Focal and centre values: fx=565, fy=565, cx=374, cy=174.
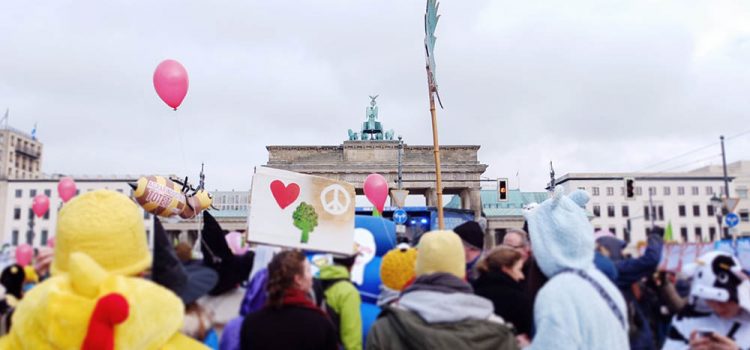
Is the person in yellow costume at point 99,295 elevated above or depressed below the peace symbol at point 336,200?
below

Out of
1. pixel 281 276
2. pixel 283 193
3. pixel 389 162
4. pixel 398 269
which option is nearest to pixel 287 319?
pixel 281 276

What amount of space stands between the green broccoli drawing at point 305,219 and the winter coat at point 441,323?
1906 mm

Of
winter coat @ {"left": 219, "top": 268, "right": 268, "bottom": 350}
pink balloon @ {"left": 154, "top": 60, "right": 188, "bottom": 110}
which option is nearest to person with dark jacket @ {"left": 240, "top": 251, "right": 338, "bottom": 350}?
winter coat @ {"left": 219, "top": 268, "right": 268, "bottom": 350}

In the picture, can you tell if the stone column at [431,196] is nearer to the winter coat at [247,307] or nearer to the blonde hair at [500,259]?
the blonde hair at [500,259]

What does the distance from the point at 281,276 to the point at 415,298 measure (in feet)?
2.71

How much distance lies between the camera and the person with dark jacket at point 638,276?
138 inches

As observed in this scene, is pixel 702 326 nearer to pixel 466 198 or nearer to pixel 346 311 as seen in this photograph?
pixel 346 311

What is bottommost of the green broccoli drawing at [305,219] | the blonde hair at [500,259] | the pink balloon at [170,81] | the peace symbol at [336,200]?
the blonde hair at [500,259]

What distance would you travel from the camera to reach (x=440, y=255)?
11.6 feet

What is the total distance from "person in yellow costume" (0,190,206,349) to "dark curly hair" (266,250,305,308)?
2.11 ft

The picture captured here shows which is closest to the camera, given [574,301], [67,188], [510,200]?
[574,301]

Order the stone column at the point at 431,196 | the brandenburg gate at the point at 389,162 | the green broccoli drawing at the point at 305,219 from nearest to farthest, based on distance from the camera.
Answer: the green broccoli drawing at the point at 305,219 → the brandenburg gate at the point at 389,162 → the stone column at the point at 431,196

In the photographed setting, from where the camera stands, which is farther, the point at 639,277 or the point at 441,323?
the point at 639,277

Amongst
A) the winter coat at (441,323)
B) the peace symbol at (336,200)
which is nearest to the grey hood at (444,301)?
the winter coat at (441,323)
